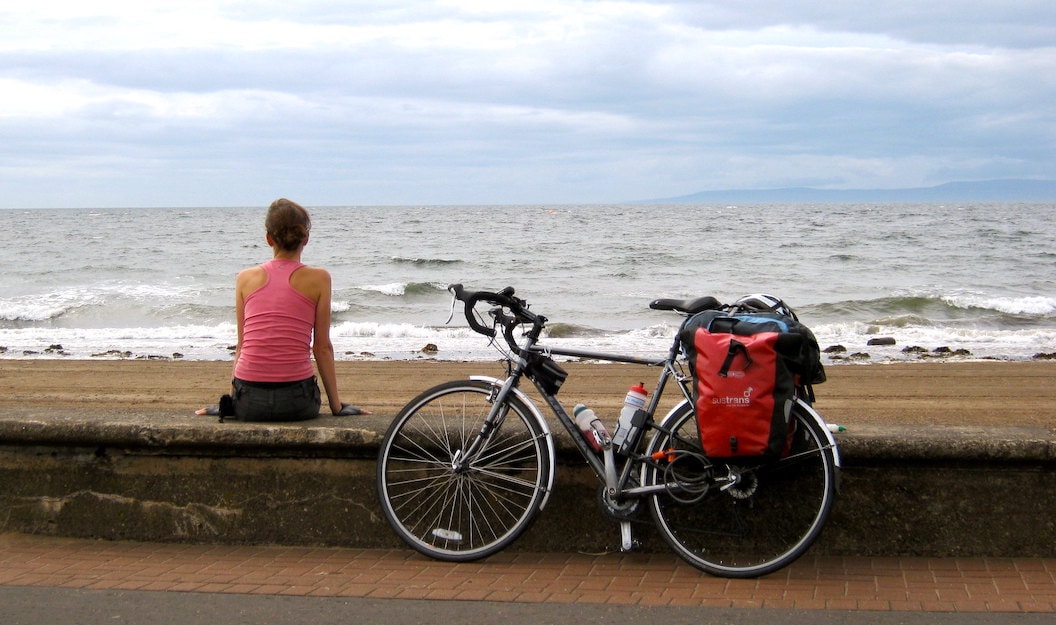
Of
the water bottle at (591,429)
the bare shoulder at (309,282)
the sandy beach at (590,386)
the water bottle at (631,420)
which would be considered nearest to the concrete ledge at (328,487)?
the water bottle at (591,429)

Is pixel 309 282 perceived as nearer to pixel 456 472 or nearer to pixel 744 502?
pixel 456 472

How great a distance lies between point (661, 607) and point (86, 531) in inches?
105

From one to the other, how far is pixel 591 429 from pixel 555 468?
23 cm

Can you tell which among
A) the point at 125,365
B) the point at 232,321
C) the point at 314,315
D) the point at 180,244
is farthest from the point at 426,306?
the point at 180,244

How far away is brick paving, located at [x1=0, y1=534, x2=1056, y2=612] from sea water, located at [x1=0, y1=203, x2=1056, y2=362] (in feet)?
35.7

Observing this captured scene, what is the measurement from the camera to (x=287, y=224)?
4781 millimetres

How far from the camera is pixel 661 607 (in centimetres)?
372

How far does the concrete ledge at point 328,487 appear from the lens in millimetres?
4164

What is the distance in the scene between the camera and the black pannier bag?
3.82 meters

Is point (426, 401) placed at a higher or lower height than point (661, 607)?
higher

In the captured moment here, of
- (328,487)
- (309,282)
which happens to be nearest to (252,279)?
(309,282)

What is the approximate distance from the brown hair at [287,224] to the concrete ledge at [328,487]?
848mm

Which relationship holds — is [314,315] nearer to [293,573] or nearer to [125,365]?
[293,573]

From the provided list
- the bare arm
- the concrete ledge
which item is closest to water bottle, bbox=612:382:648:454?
the concrete ledge
